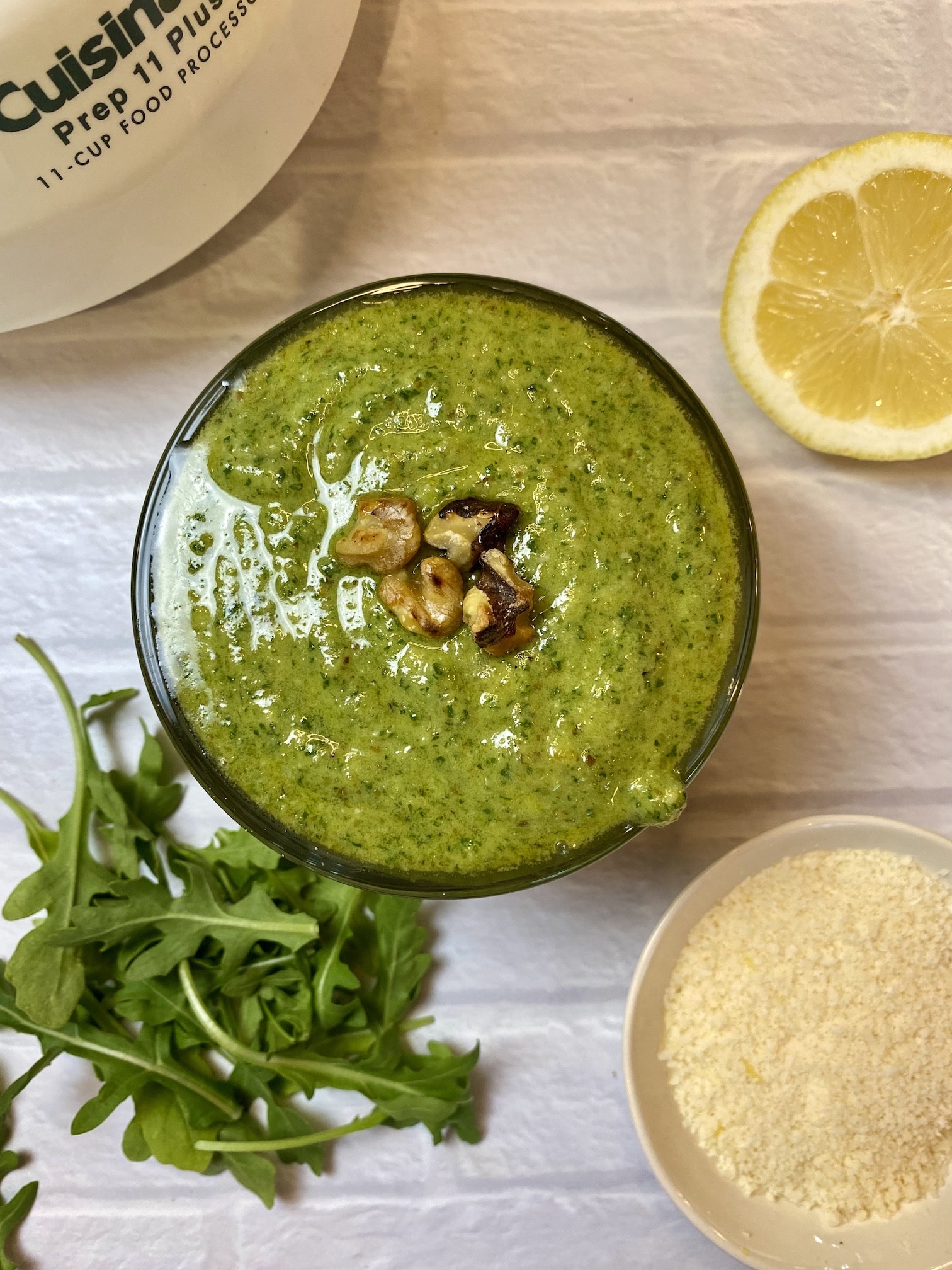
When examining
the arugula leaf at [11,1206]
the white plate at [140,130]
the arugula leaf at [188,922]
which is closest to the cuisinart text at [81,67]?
the white plate at [140,130]

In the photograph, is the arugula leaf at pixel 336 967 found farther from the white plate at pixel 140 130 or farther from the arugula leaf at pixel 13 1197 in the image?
the white plate at pixel 140 130

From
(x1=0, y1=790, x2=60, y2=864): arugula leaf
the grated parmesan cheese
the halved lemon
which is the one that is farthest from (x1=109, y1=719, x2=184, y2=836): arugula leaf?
the halved lemon

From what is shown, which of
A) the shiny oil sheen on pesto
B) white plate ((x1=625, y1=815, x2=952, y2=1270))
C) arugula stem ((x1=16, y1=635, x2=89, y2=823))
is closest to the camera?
the shiny oil sheen on pesto

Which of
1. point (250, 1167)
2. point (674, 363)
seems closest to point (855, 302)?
point (674, 363)

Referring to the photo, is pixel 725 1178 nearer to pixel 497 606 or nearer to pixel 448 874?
pixel 448 874

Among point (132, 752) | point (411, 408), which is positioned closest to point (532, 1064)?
point (132, 752)

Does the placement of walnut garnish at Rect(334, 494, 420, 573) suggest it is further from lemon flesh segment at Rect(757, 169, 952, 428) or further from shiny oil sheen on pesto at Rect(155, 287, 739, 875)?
lemon flesh segment at Rect(757, 169, 952, 428)
